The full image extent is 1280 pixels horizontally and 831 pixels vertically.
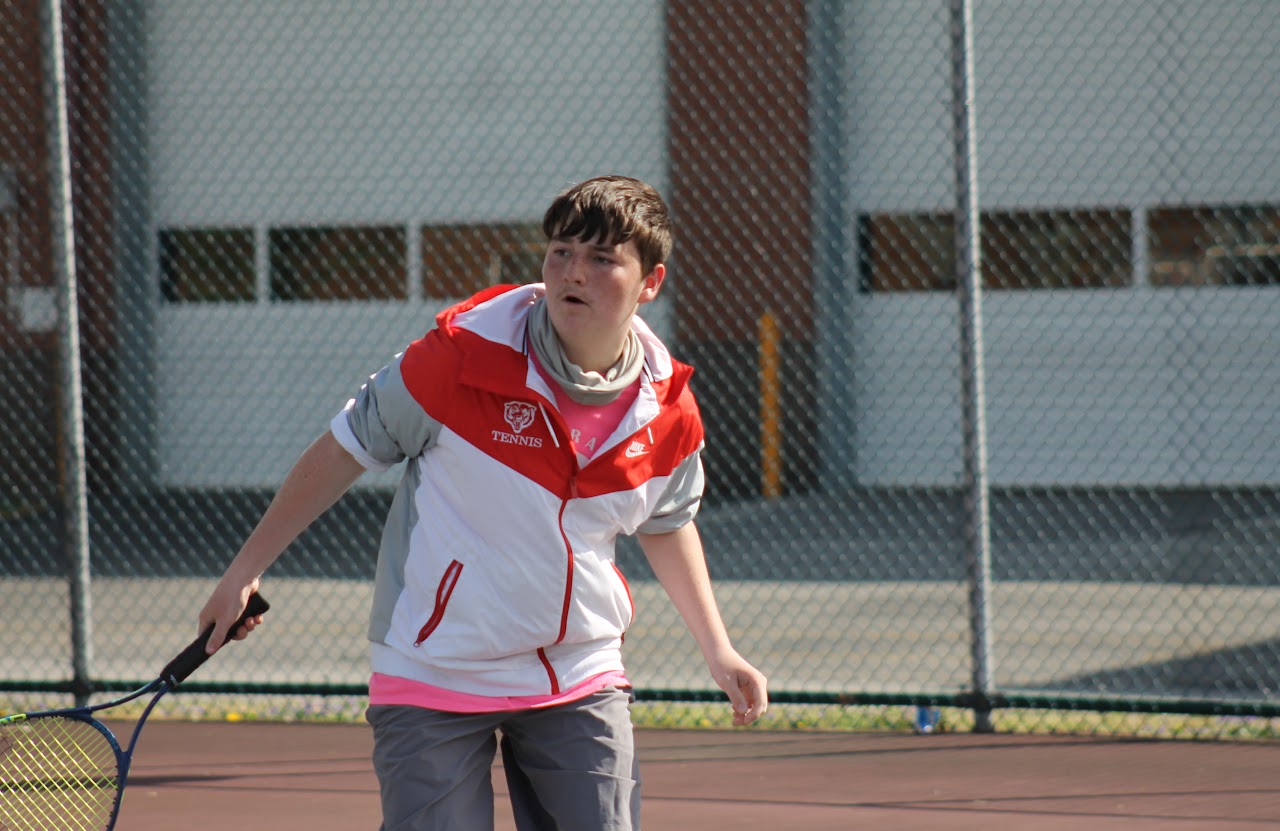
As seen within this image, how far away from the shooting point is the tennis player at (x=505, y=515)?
2754 millimetres

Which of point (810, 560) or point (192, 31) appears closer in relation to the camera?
point (810, 560)

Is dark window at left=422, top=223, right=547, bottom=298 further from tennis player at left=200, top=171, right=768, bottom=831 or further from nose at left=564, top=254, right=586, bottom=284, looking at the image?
nose at left=564, top=254, right=586, bottom=284

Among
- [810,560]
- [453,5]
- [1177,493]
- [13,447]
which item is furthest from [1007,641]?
[13,447]

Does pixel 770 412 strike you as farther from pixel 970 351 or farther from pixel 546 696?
pixel 546 696

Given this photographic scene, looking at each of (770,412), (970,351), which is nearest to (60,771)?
(970,351)

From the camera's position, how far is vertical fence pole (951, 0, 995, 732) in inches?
219

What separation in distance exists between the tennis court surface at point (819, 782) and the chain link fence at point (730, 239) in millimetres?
6078

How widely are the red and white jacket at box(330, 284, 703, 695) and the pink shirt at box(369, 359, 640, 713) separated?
0.05ft

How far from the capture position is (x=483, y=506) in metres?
2.79

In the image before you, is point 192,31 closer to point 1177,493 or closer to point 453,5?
point 453,5

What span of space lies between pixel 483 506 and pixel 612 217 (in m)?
0.54

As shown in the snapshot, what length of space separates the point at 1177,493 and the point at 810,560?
14.4 ft

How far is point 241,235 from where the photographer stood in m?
15.0

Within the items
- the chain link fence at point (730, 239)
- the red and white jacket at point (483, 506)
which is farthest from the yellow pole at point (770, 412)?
the red and white jacket at point (483, 506)
